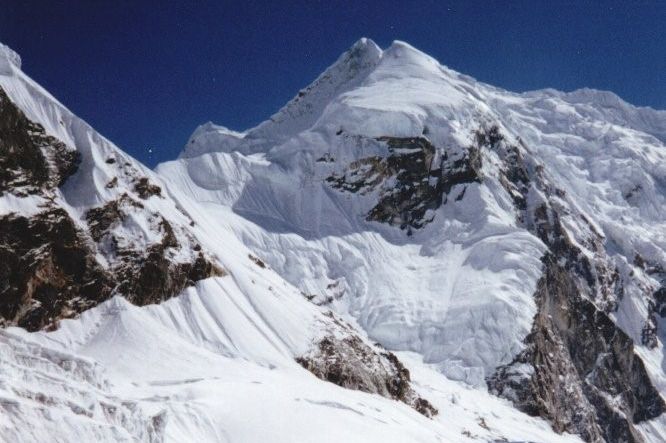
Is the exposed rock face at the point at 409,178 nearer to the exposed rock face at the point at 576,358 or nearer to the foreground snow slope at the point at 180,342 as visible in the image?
the exposed rock face at the point at 576,358

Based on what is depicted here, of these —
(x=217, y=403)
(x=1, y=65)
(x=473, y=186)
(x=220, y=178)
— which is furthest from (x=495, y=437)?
(x=220, y=178)

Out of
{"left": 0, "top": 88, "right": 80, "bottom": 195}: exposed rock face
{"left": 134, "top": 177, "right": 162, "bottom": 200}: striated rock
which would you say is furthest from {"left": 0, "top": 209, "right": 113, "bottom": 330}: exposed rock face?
{"left": 134, "top": 177, "right": 162, "bottom": 200}: striated rock

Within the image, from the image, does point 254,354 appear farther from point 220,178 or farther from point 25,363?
point 220,178

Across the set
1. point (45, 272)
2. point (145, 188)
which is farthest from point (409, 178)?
point (45, 272)

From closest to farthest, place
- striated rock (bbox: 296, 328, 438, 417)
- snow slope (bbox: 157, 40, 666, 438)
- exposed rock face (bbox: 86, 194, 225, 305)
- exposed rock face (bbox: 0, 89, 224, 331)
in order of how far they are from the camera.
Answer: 1. exposed rock face (bbox: 0, 89, 224, 331)
2. exposed rock face (bbox: 86, 194, 225, 305)
3. striated rock (bbox: 296, 328, 438, 417)
4. snow slope (bbox: 157, 40, 666, 438)

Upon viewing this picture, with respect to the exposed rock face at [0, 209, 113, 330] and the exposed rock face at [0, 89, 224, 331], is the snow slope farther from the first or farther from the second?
the exposed rock face at [0, 209, 113, 330]

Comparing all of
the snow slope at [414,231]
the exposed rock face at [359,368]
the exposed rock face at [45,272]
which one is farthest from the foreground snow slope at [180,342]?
the snow slope at [414,231]
